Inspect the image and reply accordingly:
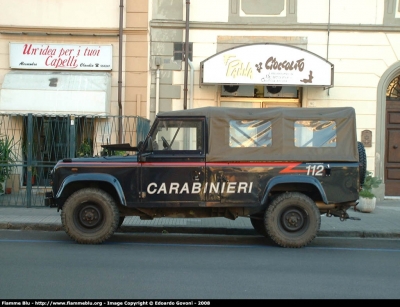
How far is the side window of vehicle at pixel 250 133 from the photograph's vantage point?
855 cm

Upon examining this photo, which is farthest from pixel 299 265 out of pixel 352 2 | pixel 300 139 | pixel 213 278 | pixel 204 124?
pixel 352 2

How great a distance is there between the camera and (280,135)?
27.9ft

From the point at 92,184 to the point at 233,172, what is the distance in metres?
2.39

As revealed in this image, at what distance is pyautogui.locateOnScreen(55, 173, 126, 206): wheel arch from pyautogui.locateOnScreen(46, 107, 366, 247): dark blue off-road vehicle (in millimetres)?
16

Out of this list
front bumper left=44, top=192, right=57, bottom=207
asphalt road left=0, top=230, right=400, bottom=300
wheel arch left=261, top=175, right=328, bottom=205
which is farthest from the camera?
front bumper left=44, top=192, right=57, bottom=207

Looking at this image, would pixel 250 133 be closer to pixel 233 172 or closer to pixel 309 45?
pixel 233 172

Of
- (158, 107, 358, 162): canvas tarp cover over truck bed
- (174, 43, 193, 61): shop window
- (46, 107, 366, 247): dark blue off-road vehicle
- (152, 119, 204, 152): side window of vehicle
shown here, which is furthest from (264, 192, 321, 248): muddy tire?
(174, 43, 193, 61): shop window

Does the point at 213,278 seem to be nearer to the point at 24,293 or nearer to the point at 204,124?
the point at 24,293

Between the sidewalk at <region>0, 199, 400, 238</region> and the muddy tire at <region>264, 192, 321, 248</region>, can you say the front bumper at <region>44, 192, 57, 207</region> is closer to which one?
the sidewalk at <region>0, 199, 400, 238</region>

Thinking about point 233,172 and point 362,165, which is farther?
point 362,165

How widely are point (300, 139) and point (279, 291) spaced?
3431 mm

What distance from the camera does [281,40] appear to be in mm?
14633

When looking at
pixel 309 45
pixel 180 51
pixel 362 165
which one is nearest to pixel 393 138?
pixel 309 45

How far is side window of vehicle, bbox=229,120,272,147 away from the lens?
8.55 metres
